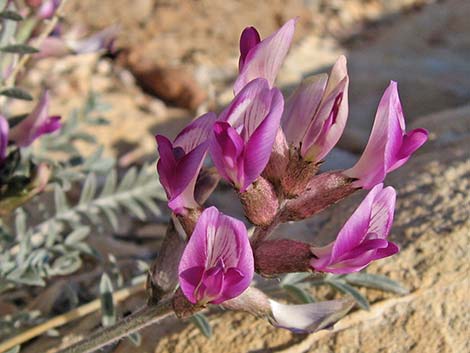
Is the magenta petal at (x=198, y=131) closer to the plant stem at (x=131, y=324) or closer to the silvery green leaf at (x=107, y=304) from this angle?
the plant stem at (x=131, y=324)

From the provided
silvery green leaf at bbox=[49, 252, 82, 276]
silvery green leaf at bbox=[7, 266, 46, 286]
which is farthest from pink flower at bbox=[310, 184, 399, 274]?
silvery green leaf at bbox=[49, 252, 82, 276]

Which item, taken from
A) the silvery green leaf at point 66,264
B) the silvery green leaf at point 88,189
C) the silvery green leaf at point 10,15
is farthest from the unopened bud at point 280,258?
the silvery green leaf at point 88,189

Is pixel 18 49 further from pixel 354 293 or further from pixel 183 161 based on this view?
pixel 354 293

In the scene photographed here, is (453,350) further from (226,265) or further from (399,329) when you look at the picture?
(226,265)

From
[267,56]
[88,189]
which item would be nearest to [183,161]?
[267,56]

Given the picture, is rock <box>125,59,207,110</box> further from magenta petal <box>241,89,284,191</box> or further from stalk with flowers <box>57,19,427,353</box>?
magenta petal <box>241,89,284,191</box>

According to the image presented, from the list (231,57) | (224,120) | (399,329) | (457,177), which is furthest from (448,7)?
(224,120)

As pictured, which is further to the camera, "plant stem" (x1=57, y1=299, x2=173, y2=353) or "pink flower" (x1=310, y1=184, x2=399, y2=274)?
"plant stem" (x1=57, y1=299, x2=173, y2=353)
